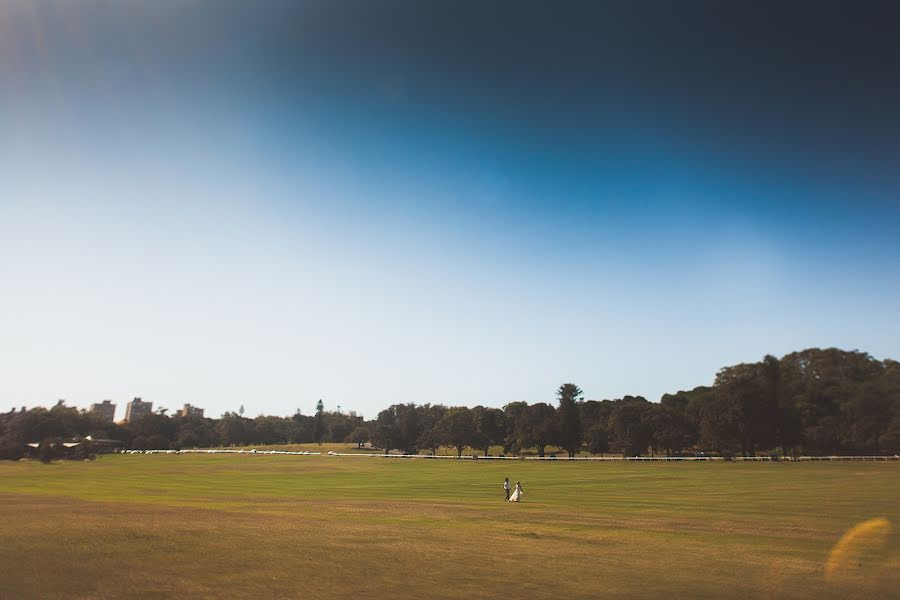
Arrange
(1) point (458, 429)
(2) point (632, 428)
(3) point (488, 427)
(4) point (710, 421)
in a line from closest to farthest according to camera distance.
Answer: (4) point (710, 421), (2) point (632, 428), (1) point (458, 429), (3) point (488, 427)

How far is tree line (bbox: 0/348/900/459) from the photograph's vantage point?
114875 millimetres

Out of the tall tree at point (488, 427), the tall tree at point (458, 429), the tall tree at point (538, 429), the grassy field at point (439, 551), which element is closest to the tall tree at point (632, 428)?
the tall tree at point (538, 429)

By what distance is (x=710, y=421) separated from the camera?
390 feet

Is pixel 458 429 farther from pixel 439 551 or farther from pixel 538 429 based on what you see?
pixel 439 551

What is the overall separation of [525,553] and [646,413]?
127m

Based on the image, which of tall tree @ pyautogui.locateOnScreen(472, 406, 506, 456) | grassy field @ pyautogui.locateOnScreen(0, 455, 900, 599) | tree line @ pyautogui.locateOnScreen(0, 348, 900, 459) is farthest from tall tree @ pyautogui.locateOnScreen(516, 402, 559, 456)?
grassy field @ pyautogui.locateOnScreen(0, 455, 900, 599)

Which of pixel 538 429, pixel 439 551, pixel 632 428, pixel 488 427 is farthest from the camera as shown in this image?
pixel 488 427

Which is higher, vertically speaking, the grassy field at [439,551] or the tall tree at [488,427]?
the tall tree at [488,427]

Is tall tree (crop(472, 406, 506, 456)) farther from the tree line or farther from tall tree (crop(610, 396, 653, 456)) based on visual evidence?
tall tree (crop(610, 396, 653, 456))

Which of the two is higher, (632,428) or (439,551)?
(632,428)

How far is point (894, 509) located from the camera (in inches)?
1300

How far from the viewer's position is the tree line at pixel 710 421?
4523 inches

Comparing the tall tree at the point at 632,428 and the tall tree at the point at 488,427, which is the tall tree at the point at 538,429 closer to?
the tall tree at the point at 488,427

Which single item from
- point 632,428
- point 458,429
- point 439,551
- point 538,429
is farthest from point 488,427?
point 439,551
